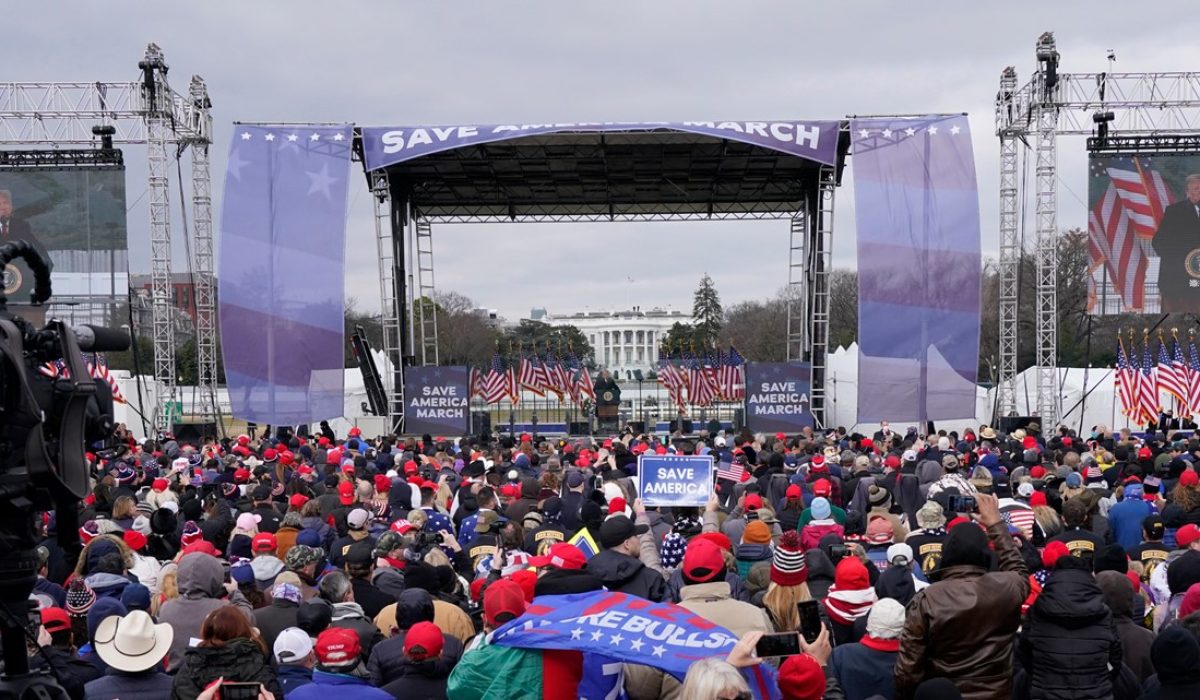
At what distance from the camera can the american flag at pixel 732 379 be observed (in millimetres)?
30953

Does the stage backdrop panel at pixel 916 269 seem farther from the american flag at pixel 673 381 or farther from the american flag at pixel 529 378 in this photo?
the american flag at pixel 529 378

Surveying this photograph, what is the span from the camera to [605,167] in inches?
1192

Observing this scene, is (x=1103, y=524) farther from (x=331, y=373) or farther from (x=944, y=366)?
(x=331, y=373)

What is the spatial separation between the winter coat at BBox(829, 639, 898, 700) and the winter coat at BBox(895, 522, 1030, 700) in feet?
0.77

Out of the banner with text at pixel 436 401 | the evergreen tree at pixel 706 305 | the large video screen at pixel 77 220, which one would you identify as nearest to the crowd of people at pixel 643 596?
the banner with text at pixel 436 401

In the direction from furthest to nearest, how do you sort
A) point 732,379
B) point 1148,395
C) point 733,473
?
point 732,379 → point 1148,395 → point 733,473

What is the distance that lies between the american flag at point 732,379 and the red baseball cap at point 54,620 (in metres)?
25.9

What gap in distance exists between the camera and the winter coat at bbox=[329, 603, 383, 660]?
5.99 m

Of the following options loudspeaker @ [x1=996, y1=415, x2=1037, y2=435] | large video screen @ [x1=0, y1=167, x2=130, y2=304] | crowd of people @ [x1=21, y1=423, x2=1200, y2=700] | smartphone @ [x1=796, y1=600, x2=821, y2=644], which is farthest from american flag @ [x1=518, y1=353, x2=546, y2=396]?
smartphone @ [x1=796, y1=600, x2=821, y2=644]

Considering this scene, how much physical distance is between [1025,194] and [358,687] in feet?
79.1

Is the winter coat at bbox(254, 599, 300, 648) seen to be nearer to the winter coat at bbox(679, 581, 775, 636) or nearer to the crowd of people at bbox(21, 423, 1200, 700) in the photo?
the crowd of people at bbox(21, 423, 1200, 700)

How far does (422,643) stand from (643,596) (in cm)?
129

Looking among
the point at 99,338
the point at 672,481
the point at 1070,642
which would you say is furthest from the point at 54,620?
the point at 672,481

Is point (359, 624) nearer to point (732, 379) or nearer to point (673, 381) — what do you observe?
point (732, 379)
